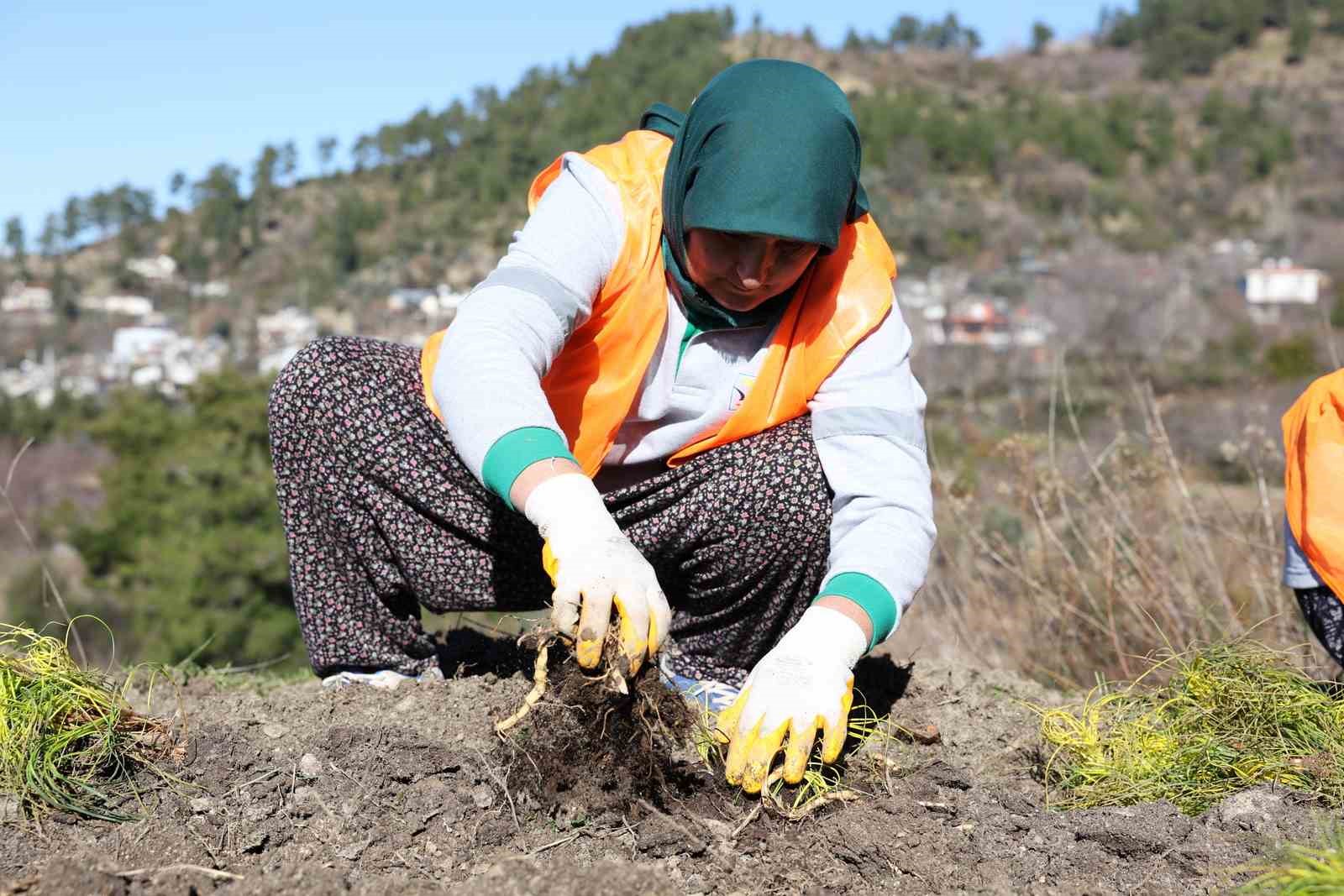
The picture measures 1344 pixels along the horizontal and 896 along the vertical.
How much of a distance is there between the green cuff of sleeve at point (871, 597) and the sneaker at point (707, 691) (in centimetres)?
40

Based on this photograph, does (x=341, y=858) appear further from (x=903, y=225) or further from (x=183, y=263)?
(x=183, y=263)

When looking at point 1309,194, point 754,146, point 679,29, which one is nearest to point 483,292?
point 754,146

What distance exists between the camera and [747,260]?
1.88 metres

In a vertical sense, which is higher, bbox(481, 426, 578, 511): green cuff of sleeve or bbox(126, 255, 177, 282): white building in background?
bbox(481, 426, 578, 511): green cuff of sleeve

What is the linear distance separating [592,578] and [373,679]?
0.92 m

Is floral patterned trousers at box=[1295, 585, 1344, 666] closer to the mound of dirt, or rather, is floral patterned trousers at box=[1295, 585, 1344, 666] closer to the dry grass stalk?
the dry grass stalk

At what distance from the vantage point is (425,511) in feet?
7.19

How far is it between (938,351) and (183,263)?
43.0m

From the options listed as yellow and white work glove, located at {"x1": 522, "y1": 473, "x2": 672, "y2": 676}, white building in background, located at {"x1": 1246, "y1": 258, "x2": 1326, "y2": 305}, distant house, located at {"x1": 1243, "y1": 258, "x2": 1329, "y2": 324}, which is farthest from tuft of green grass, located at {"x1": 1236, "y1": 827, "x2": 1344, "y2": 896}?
white building in background, located at {"x1": 1246, "y1": 258, "x2": 1326, "y2": 305}

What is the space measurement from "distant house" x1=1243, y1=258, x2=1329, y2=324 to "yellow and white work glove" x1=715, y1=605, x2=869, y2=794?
24.5 metres

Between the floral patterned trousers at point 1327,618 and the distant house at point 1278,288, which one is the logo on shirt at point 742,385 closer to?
the floral patterned trousers at point 1327,618

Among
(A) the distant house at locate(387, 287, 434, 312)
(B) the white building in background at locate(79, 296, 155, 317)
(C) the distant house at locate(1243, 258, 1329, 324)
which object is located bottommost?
(B) the white building in background at locate(79, 296, 155, 317)

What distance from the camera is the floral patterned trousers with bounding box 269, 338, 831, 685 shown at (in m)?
2.10

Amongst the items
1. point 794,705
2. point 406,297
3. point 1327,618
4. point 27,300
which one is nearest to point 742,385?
point 794,705
